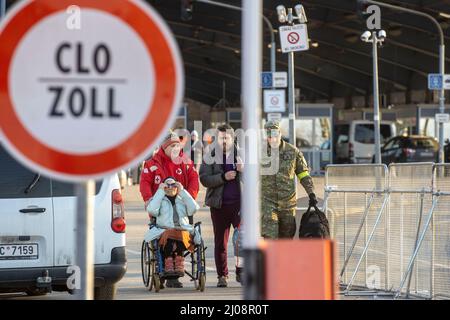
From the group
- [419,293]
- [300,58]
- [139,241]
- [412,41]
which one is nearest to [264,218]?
[419,293]

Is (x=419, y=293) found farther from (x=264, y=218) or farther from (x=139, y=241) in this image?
(x=139, y=241)

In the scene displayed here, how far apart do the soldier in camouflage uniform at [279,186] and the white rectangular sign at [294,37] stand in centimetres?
1021

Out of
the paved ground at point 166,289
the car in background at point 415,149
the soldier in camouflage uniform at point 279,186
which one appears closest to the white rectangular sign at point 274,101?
the paved ground at point 166,289

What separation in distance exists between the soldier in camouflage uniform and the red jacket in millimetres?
1305

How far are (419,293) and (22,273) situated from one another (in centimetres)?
436

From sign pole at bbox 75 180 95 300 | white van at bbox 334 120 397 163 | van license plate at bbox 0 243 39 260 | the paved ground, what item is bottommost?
the paved ground

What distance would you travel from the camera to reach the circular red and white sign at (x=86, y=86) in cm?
500

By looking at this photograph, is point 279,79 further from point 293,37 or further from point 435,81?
point 293,37

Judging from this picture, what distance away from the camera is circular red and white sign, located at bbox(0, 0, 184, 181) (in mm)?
5004

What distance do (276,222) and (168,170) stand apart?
67.8 inches

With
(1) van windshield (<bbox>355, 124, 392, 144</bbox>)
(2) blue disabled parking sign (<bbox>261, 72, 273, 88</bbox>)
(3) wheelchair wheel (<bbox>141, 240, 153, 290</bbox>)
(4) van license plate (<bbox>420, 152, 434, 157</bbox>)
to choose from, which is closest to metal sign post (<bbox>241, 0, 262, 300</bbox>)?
(3) wheelchair wheel (<bbox>141, 240, 153, 290</bbox>)

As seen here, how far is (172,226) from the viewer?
15.3 meters

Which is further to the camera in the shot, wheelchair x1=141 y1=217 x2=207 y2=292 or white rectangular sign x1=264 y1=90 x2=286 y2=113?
white rectangular sign x1=264 y1=90 x2=286 y2=113

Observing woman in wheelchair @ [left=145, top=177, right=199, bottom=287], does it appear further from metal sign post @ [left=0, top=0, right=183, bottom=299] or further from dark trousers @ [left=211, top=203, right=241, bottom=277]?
metal sign post @ [left=0, top=0, right=183, bottom=299]
